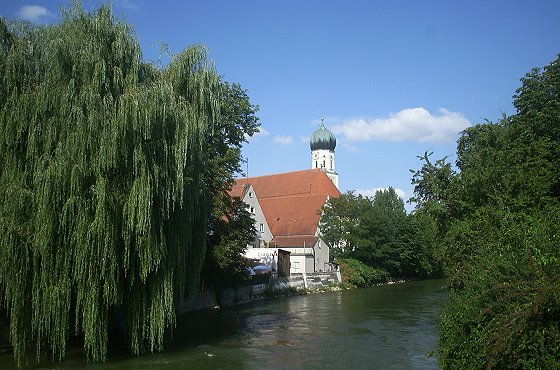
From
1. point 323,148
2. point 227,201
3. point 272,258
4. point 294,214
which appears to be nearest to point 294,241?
point 294,214

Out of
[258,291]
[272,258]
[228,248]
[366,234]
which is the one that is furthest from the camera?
[366,234]

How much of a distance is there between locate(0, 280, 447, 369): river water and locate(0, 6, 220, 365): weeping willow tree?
A: 1.58 meters

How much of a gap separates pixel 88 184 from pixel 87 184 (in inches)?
1.4

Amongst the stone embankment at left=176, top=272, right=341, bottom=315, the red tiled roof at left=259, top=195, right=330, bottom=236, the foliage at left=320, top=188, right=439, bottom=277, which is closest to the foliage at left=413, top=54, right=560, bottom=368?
the stone embankment at left=176, top=272, right=341, bottom=315

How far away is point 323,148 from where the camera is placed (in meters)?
92.4

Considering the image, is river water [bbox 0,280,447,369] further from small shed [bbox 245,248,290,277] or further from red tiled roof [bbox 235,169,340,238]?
red tiled roof [bbox 235,169,340,238]

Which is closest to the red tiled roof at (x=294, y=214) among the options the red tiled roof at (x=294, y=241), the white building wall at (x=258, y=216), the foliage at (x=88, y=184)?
the red tiled roof at (x=294, y=241)

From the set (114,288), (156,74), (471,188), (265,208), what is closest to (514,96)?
(471,188)

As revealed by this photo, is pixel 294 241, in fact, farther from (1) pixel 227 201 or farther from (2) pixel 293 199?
(1) pixel 227 201

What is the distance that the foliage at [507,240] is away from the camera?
735cm

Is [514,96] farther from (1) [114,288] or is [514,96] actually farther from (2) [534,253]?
(1) [114,288]

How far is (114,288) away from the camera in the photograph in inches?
553

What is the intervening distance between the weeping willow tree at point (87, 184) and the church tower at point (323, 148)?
250ft

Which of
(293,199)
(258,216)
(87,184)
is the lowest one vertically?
(87,184)
